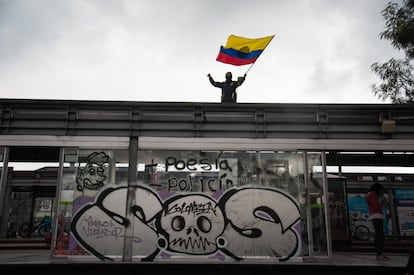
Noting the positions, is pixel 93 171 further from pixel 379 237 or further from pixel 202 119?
pixel 379 237

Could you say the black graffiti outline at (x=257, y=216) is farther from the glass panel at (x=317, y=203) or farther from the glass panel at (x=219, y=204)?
the glass panel at (x=317, y=203)

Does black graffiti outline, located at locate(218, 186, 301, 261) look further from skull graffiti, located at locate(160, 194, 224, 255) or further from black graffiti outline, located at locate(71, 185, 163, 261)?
black graffiti outline, located at locate(71, 185, 163, 261)

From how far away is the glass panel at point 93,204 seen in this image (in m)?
8.69

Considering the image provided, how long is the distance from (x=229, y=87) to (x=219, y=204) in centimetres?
375

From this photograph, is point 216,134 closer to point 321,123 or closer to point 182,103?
point 182,103

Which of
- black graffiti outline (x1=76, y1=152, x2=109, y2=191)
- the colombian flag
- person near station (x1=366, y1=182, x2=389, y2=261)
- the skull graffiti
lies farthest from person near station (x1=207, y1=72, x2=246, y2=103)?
person near station (x1=366, y1=182, x2=389, y2=261)

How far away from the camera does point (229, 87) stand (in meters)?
10.8

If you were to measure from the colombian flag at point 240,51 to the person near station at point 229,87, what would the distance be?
50 centimetres

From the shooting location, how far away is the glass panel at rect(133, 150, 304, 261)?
8820 mm

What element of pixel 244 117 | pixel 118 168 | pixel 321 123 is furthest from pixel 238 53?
pixel 118 168

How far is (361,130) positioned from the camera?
952 centimetres

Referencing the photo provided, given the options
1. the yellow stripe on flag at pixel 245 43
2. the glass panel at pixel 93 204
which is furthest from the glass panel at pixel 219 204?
the yellow stripe on flag at pixel 245 43

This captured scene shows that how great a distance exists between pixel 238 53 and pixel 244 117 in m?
2.64
